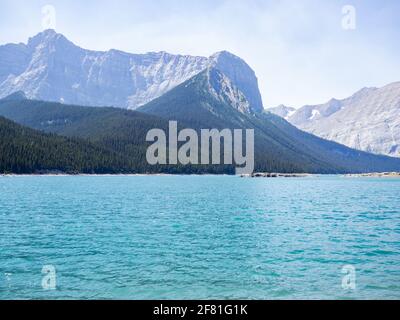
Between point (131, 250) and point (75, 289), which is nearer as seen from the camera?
point (75, 289)

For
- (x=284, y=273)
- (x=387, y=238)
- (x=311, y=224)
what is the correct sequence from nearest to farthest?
(x=284, y=273) → (x=387, y=238) → (x=311, y=224)

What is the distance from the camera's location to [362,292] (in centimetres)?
2812

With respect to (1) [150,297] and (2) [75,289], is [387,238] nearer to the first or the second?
(1) [150,297]

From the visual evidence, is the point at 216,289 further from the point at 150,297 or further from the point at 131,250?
the point at 131,250

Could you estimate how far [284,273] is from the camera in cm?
3256

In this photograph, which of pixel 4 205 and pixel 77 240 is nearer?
pixel 77 240

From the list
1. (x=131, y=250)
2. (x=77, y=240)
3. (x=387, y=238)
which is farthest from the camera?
(x=387, y=238)

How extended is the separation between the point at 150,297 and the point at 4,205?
63.8 metres

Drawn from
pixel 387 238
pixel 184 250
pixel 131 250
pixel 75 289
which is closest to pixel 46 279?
pixel 75 289

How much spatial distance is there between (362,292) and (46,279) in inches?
847
